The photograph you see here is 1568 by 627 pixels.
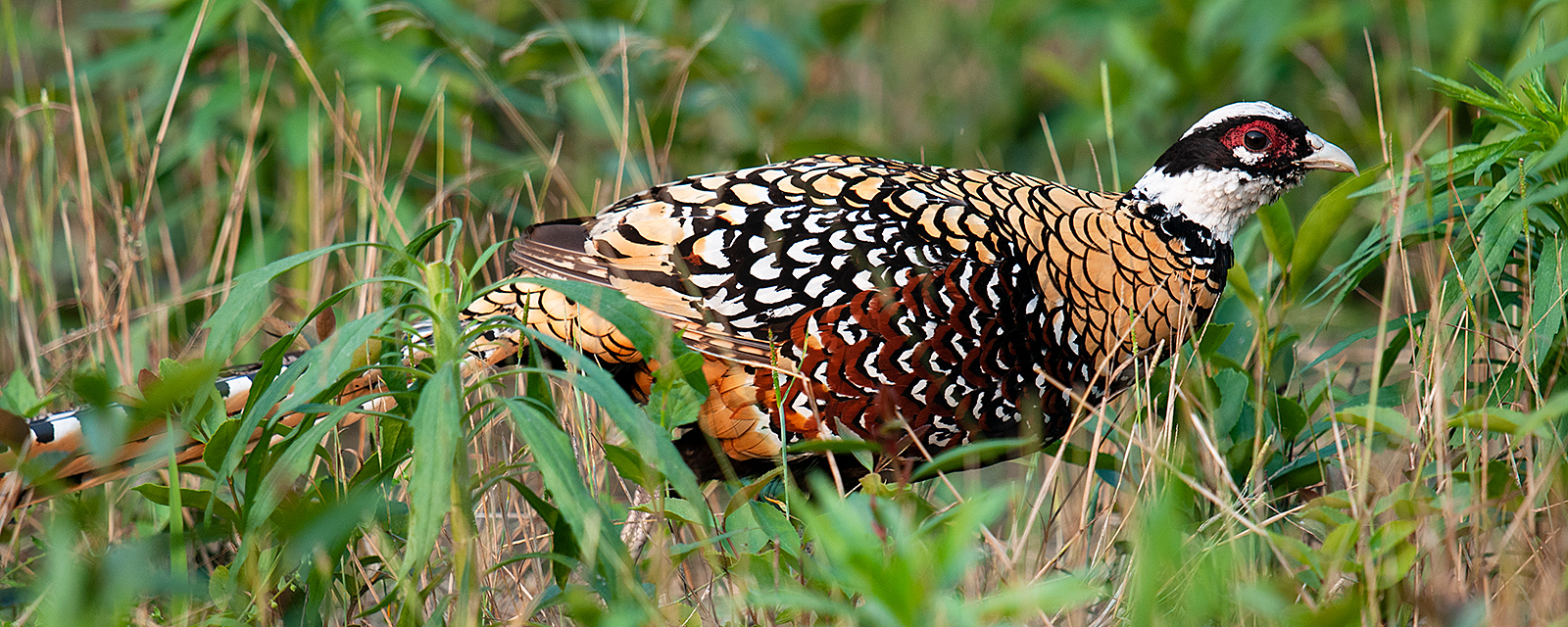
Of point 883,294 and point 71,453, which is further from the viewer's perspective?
point 883,294

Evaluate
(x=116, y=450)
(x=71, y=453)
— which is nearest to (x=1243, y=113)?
(x=116, y=450)

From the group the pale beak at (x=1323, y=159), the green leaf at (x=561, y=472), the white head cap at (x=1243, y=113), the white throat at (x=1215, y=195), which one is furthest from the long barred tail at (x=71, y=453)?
the pale beak at (x=1323, y=159)

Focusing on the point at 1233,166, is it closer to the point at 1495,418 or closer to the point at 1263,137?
the point at 1263,137

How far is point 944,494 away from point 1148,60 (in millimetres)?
2385

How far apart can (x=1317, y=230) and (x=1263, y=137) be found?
22cm

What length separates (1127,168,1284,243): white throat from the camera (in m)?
2.79

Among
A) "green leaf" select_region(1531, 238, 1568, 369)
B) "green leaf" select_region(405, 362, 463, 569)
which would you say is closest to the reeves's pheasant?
"green leaf" select_region(1531, 238, 1568, 369)

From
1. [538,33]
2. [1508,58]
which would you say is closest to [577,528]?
[538,33]

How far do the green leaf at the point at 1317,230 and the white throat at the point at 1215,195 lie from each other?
11 cm

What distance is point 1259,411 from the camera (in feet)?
8.34

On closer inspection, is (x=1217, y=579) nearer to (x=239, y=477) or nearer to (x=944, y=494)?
(x=944, y=494)

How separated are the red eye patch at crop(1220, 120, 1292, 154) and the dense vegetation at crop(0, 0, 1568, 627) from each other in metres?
0.15

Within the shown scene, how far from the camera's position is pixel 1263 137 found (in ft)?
9.08

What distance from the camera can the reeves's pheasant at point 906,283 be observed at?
2.59 metres
